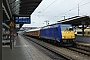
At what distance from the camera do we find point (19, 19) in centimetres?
2411

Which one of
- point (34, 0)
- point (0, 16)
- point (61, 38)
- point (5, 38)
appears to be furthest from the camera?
point (5, 38)

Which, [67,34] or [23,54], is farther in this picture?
[67,34]

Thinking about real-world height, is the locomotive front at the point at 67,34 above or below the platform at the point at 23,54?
above

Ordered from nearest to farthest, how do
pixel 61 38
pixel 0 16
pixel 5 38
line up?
pixel 0 16 → pixel 61 38 → pixel 5 38

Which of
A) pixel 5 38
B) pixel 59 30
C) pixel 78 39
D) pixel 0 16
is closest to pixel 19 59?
pixel 0 16

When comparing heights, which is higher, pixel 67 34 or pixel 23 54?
pixel 67 34

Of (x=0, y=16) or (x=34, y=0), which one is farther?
(x=34, y=0)

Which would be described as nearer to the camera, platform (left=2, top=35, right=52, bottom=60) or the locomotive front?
platform (left=2, top=35, right=52, bottom=60)

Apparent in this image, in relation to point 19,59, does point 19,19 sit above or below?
above

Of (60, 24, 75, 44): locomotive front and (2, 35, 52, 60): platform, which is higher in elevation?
(60, 24, 75, 44): locomotive front

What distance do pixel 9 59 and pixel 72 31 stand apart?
565 inches

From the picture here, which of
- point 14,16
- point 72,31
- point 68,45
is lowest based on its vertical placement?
point 68,45

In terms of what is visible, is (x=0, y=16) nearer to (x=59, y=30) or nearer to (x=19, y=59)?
(x=19, y=59)

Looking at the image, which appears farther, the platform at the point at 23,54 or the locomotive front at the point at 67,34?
the locomotive front at the point at 67,34
